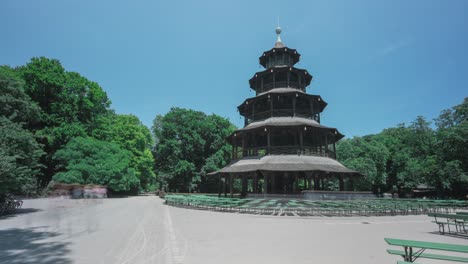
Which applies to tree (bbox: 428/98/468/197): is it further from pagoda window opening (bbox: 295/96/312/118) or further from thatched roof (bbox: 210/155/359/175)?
pagoda window opening (bbox: 295/96/312/118)

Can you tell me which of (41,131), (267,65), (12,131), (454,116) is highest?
(267,65)

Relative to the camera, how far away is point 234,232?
33.0 feet

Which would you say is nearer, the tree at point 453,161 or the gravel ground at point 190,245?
the gravel ground at point 190,245

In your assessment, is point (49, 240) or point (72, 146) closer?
point (49, 240)

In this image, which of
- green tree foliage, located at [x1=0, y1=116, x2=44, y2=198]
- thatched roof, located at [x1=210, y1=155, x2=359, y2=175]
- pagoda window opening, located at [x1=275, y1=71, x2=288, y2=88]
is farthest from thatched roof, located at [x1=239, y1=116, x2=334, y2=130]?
green tree foliage, located at [x1=0, y1=116, x2=44, y2=198]

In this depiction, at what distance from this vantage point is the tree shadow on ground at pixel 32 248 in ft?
20.9

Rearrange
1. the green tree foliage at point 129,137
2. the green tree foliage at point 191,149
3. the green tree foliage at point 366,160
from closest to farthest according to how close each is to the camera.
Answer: the green tree foliage at point 366,160
the green tree foliage at point 129,137
the green tree foliage at point 191,149

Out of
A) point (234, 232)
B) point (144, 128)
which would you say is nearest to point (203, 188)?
point (144, 128)

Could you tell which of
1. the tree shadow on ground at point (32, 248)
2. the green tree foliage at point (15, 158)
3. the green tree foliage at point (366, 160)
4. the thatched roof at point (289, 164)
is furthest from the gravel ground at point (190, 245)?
the green tree foliage at point (366, 160)

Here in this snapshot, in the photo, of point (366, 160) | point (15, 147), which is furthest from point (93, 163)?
point (366, 160)

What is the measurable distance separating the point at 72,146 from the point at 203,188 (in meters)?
25.0

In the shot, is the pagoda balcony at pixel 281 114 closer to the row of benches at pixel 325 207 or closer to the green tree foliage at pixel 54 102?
the row of benches at pixel 325 207

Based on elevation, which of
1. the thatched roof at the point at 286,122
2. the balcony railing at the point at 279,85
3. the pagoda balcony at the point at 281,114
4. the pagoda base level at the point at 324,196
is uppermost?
the balcony railing at the point at 279,85

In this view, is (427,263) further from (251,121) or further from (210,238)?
(251,121)
